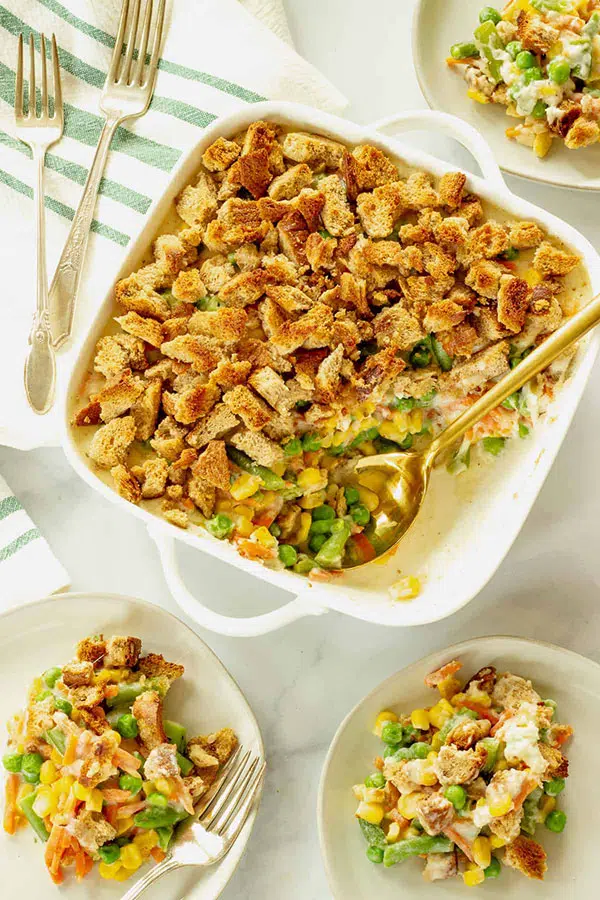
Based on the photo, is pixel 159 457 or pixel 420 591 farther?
pixel 420 591

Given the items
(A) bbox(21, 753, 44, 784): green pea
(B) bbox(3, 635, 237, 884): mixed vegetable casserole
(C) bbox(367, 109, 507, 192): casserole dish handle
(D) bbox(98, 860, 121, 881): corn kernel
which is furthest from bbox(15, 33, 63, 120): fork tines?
(D) bbox(98, 860, 121, 881): corn kernel

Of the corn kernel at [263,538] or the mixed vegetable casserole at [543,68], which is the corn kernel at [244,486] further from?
the mixed vegetable casserole at [543,68]

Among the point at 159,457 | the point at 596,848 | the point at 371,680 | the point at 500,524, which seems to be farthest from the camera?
the point at 371,680

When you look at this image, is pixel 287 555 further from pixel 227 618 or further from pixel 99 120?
pixel 99 120

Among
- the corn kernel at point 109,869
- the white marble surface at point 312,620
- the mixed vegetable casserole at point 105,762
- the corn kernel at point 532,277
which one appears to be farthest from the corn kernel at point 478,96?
the corn kernel at point 109,869

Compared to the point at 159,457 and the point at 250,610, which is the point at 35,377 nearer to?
the point at 159,457

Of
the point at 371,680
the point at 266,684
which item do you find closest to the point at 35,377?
the point at 266,684

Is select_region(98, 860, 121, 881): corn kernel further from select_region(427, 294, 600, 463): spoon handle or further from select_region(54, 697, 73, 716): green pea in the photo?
select_region(427, 294, 600, 463): spoon handle
